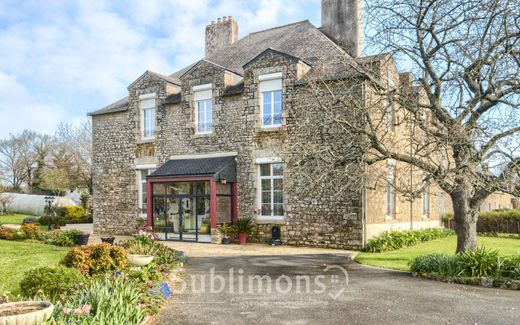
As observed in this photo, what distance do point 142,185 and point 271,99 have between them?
7.61 m

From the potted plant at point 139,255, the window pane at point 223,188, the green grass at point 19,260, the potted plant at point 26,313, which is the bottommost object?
the green grass at point 19,260

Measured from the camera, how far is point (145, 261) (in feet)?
32.3

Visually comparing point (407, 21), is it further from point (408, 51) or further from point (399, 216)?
point (399, 216)

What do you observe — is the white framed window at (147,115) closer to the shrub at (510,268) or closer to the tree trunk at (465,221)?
the tree trunk at (465,221)

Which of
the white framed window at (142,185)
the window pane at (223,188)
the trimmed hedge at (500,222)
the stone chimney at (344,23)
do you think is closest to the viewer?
the window pane at (223,188)

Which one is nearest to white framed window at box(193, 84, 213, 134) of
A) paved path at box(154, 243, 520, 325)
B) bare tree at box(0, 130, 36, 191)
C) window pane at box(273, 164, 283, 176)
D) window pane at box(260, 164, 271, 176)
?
window pane at box(260, 164, 271, 176)

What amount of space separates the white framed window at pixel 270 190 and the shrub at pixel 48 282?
9.87m

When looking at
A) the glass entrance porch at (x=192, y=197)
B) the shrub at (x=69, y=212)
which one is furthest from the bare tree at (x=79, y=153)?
the glass entrance porch at (x=192, y=197)

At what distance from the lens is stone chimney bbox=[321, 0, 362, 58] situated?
17.8 metres

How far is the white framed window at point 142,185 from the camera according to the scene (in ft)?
65.3

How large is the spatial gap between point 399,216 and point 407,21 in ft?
31.1

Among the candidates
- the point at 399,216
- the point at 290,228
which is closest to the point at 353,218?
the point at 290,228

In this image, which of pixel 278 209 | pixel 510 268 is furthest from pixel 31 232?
pixel 510 268

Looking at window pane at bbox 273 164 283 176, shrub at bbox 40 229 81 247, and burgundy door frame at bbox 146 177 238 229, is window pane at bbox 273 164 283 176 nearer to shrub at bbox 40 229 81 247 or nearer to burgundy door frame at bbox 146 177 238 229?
burgundy door frame at bbox 146 177 238 229
